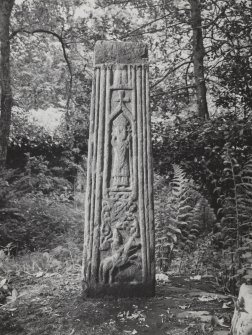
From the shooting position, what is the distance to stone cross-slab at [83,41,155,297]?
2.99 m

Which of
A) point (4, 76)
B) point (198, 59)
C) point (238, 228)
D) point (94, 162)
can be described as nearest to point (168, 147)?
point (198, 59)

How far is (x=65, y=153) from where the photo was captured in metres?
11.4

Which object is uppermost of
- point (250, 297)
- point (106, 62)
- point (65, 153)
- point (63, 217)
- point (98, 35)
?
point (98, 35)

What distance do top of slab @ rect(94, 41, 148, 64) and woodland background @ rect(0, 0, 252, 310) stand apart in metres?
1.21

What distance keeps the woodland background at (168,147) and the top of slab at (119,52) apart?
47.5 inches

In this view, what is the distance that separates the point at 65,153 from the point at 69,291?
333 inches

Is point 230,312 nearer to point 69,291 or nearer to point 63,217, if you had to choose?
point 69,291

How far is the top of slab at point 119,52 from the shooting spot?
3135mm

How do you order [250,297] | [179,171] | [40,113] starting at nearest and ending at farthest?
1. [250,297]
2. [179,171]
3. [40,113]

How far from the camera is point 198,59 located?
6.50m

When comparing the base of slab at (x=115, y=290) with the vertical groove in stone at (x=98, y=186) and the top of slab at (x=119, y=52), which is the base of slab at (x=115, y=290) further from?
the top of slab at (x=119, y=52)

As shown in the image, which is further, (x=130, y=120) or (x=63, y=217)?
(x=63, y=217)

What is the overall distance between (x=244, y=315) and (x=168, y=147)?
13.4ft

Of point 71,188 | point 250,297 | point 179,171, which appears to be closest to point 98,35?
point 179,171
